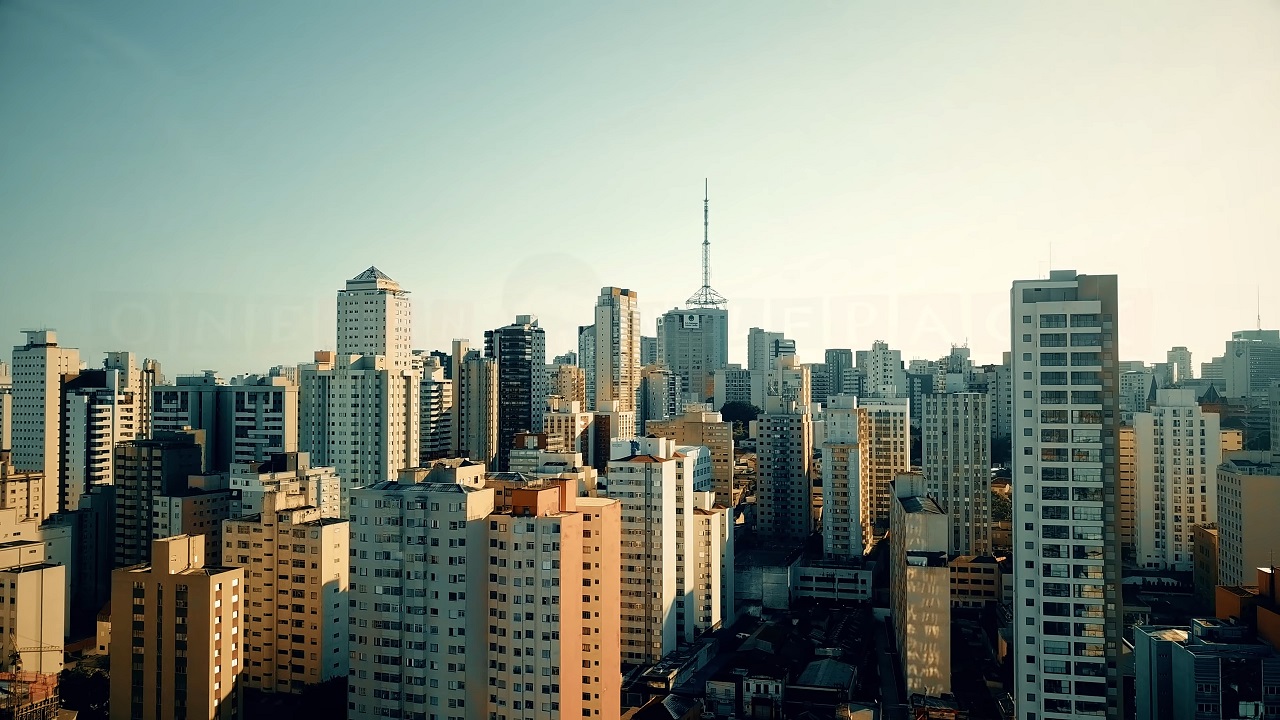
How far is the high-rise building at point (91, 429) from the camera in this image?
30.3 feet

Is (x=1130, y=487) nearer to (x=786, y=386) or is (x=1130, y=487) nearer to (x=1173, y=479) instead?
(x=1173, y=479)

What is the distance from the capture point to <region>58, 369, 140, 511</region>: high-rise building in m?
9.23

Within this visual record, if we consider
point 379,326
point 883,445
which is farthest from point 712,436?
point 379,326

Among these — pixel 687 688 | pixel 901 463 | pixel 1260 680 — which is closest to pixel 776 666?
pixel 687 688

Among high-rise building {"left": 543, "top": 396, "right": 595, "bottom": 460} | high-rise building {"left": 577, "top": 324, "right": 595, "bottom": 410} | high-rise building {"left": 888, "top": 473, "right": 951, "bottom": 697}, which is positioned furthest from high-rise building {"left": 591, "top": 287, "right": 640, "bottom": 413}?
high-rise building {"left": 888, "top": 473, "right": 951, "bottom": 697}

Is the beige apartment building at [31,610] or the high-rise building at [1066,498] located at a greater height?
the high-rise building at [1066,498]

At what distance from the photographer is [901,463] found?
46.1 feet

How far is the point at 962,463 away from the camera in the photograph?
40.7 feet

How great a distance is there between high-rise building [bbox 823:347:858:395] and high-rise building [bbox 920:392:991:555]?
1.66 meters

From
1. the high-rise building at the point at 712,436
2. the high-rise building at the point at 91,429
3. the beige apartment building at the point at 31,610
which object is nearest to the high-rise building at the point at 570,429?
the high-rise building at the point at 712,436

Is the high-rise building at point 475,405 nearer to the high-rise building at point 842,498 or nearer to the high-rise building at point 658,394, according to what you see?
the high-rise building at point 658,394

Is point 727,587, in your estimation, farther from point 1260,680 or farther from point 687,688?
point 1260,680

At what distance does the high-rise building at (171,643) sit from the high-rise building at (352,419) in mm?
5759

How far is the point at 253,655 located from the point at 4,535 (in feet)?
8.96
